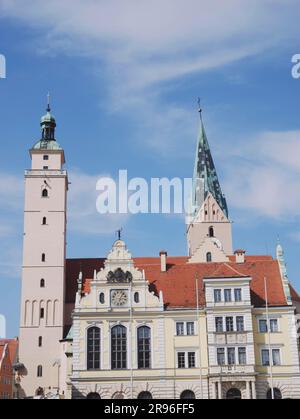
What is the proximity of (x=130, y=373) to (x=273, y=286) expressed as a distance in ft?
46.3

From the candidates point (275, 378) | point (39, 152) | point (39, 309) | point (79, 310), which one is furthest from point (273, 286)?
point (39, 152)

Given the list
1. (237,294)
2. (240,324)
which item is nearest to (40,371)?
(240,324)

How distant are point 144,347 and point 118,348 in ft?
6.75

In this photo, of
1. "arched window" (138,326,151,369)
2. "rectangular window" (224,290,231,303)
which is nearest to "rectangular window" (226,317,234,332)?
"rectangular window" (224,290,231,303)

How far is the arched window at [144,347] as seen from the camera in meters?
45.7

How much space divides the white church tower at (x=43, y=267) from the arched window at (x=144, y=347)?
14.4 m

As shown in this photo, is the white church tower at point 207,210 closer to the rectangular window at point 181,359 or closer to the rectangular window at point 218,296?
the rectangular window at point 218,296

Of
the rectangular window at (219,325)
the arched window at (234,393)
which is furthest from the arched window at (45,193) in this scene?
the arched window at (234,393)

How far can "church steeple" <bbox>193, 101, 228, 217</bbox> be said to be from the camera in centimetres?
8369

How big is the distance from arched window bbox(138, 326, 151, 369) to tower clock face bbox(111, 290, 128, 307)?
2499 millimetres

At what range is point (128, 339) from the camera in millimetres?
46125

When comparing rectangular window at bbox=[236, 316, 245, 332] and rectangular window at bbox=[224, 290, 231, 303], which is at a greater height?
rectangular window at bbox=[224, 290, 231, 303]

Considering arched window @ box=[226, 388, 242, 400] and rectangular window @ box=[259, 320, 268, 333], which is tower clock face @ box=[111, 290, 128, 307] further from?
rectangular window @ box=[259, 320, 268, 333]
